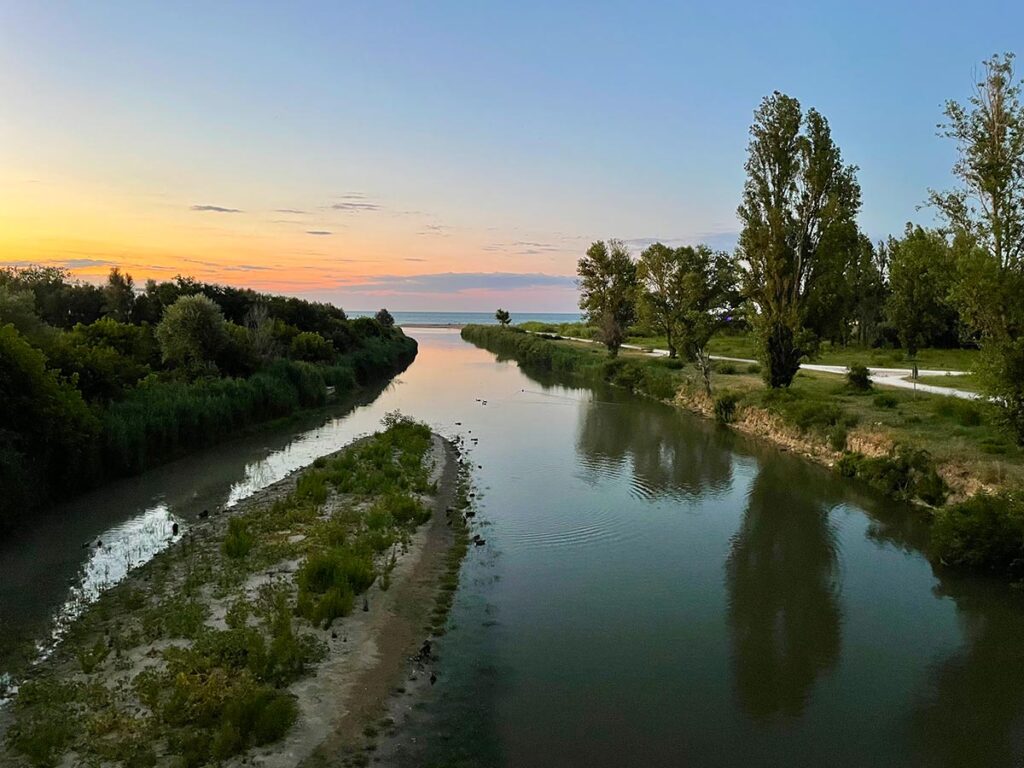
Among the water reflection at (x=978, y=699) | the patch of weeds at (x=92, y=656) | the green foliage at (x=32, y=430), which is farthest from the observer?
the green foliage at (x=32, y=430)

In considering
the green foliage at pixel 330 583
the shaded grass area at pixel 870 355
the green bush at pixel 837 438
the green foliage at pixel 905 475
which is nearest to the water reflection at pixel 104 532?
the green foliage at pixel 330 583

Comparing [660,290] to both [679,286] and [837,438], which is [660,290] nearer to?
[679,286]

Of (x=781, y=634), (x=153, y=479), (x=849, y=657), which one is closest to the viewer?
(x=849, y=657)

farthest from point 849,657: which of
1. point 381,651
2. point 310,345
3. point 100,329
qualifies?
point 310,345

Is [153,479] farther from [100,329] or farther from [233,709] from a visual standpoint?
[233,709]

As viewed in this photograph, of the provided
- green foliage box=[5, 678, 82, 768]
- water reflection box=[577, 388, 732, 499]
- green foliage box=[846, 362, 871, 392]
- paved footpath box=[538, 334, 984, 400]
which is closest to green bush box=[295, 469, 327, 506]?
water reflection box=[577, 388, 732, 499]

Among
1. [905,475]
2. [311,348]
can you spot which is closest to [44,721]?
[905,475]

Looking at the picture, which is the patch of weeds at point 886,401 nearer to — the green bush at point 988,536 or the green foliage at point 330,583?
the green bush at point 988,536
